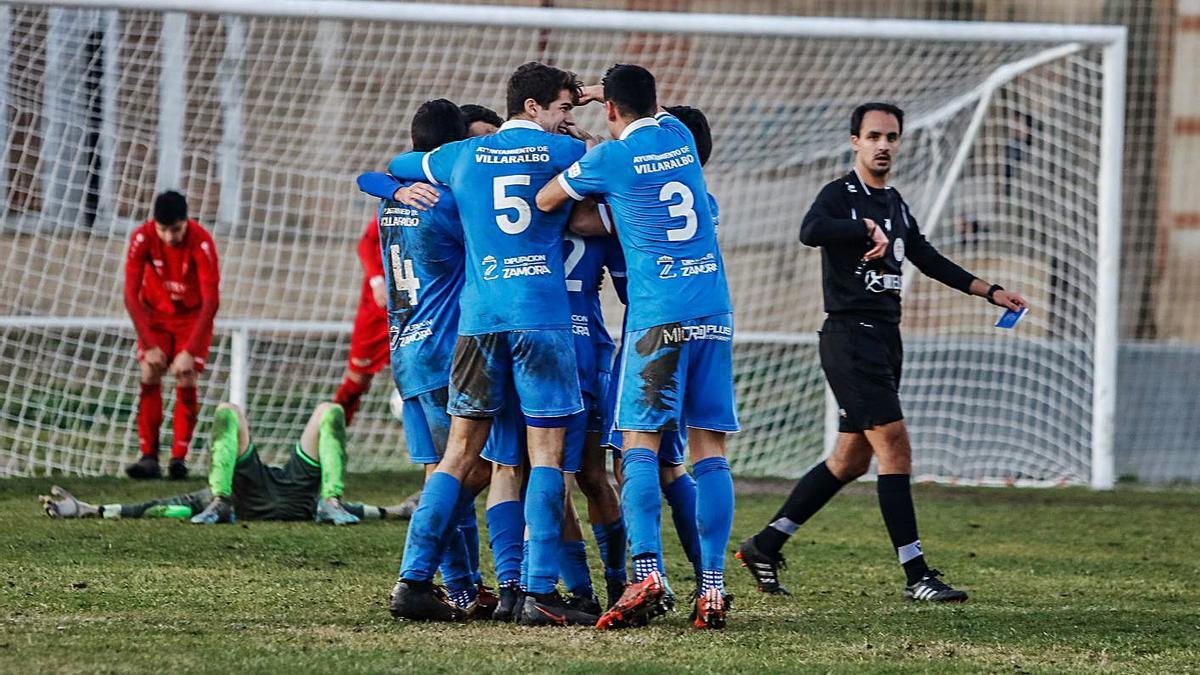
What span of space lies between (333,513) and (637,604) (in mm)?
3801

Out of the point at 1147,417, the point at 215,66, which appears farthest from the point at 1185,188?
the point at 215,66

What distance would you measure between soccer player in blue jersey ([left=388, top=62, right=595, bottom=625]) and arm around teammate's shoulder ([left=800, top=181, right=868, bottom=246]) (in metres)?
1.52

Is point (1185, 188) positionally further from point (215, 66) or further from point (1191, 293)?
point (215, 66)

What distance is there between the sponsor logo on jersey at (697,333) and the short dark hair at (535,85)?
936mm

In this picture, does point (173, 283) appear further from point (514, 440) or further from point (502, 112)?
point (514, 440)

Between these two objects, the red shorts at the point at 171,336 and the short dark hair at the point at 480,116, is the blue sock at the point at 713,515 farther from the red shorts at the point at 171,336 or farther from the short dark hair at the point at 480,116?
the red shorts at the point at 171,336

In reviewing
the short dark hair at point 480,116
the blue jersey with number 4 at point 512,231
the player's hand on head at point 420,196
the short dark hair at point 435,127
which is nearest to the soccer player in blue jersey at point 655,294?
the blue jersey with number 4 at point 512,231

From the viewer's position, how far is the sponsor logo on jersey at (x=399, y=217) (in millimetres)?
6137

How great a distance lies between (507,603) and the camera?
5875 mm

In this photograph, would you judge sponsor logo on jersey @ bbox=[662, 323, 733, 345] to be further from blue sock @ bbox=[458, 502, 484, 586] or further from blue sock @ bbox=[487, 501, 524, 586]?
blue sock @ bbox=[458, 502, 484, 586]

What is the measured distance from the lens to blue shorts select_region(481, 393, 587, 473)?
231 inches

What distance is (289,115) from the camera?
13.1m

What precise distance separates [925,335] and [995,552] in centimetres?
489

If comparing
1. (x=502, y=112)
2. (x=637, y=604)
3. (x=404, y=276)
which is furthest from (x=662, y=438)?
(x=502, y=112)
